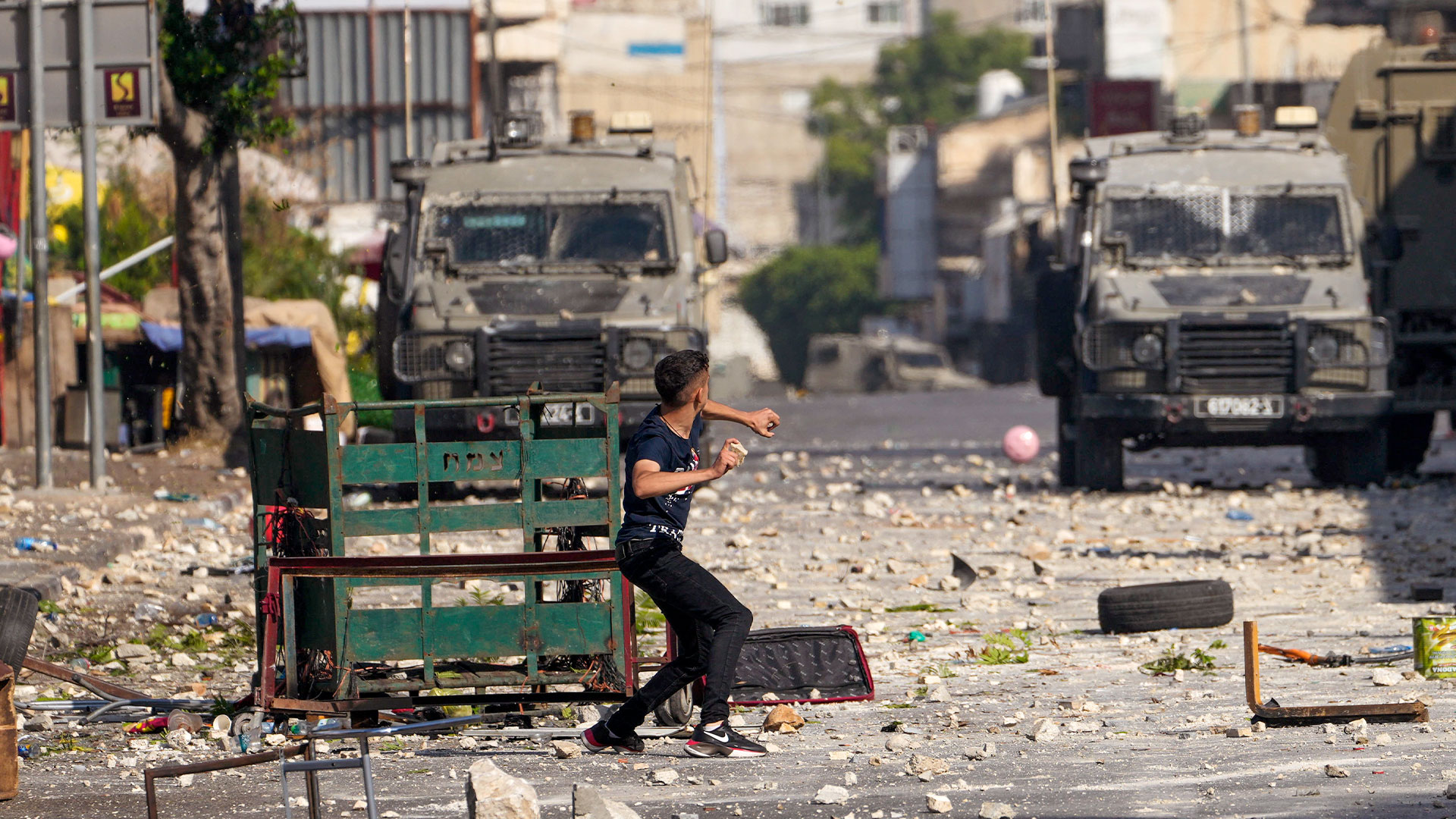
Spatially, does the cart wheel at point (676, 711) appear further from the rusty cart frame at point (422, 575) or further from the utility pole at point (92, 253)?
the utility pole at point (92, 253)

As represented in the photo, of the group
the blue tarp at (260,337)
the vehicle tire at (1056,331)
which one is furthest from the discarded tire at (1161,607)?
the blue tarp at (260,337)

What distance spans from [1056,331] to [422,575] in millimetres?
10191

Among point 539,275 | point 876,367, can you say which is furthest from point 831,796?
point 876,367

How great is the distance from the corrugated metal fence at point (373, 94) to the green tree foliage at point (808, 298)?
28.0m

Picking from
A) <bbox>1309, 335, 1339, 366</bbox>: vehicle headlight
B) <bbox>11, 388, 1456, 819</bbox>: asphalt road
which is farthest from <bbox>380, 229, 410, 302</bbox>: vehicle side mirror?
<bbox>1309, 335, 1339, 366</bbox>: vehicle headlight

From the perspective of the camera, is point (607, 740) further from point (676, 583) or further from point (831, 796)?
point (831, 796)

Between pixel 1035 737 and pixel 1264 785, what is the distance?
96 centimetres

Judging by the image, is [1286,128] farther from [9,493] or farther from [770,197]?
[770,197]

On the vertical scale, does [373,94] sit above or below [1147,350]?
above

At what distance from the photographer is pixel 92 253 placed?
1439 cm

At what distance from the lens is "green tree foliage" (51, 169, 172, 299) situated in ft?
82.6

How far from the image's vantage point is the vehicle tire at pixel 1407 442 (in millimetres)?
16094

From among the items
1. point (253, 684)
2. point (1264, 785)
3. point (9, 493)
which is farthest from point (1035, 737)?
point (9, 493)

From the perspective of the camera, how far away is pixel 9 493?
45.1ft
